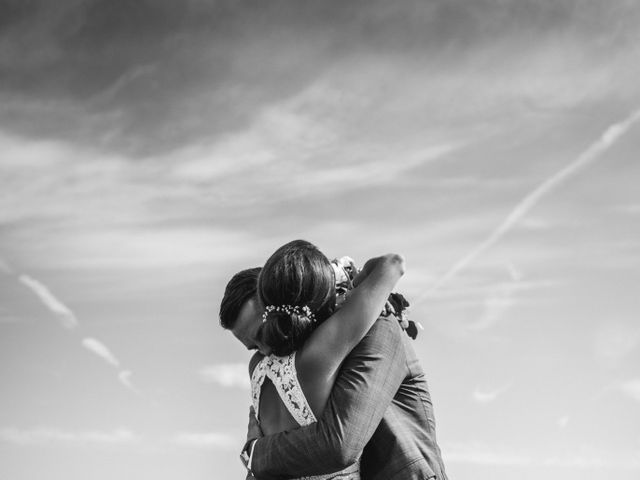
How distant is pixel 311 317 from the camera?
5250mm

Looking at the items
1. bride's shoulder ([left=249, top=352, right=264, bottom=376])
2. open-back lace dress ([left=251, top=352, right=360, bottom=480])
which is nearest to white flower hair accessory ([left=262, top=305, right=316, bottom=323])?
open-back lace dress ([left=251, top=352, right=360, bottom=480])

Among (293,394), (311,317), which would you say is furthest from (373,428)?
(311,317)

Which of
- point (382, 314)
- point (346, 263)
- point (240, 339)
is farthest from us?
Answer: point (240, 339)

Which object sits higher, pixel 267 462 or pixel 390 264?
pixel 390 264

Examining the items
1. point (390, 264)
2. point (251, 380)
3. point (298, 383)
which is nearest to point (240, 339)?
point (251, 380)

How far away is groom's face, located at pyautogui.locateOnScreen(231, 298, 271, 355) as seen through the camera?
20.3 ft

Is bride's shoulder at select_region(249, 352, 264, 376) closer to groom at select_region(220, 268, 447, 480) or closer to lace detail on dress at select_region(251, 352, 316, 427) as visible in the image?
lace detail on dress at select_region(251, 352, 316, 427)

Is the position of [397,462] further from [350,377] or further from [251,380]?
[251,380]

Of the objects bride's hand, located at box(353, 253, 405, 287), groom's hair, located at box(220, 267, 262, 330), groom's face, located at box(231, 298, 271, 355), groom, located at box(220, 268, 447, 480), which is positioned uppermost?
groom's hair, located at box(220, 267, 262, 330)

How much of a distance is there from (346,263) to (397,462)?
1454 millimetres

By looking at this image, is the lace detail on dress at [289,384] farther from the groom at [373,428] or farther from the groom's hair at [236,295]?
the groom's hair at [236,295]

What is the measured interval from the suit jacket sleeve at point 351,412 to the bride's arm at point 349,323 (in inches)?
4.5

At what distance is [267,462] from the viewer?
535cm

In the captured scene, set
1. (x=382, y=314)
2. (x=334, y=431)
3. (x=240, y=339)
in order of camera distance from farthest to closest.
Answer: (x=240, y=339) → (x=382, y=314) → (x=334, y=431)
